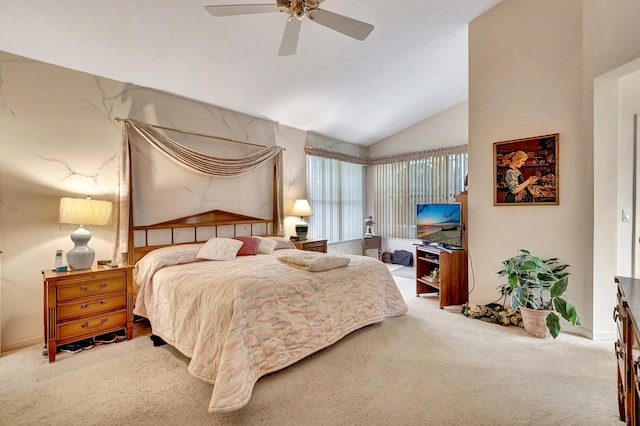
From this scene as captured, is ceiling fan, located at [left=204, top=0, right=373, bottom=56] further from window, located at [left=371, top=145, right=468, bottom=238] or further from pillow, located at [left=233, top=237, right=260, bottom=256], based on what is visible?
window, located at [left=371, top=145, right=468, bottom=238]

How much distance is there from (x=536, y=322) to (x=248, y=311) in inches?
108

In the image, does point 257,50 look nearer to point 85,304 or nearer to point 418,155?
point 85,304

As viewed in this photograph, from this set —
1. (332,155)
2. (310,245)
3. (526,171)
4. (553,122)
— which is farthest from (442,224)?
(332,155)

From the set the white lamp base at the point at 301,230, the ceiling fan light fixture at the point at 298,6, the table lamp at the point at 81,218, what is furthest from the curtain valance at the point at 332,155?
the table lamp at the point at 81,218

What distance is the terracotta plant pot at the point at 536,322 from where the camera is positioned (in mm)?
2795

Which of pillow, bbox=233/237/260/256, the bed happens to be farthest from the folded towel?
pillow, bbox=233/237/260/256

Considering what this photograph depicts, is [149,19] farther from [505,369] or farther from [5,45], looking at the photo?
[505,369]

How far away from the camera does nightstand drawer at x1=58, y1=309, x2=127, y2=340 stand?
8.11 ft

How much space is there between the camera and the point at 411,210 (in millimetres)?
6125

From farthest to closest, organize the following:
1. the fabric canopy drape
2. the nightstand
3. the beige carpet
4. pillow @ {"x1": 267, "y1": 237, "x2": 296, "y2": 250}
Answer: the nightstand < pillow @ {"x1": 267, "y1": 237, "x2": 296, "y2": 250} < the fabric canopy drape < the beige carpet

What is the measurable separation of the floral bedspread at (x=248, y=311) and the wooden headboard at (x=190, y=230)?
12.9 inches

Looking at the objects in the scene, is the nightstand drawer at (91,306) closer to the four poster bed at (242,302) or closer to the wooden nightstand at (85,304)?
the wooden nightstand at (85,304)

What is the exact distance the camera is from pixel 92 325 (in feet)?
8.56

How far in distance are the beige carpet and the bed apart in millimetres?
185
